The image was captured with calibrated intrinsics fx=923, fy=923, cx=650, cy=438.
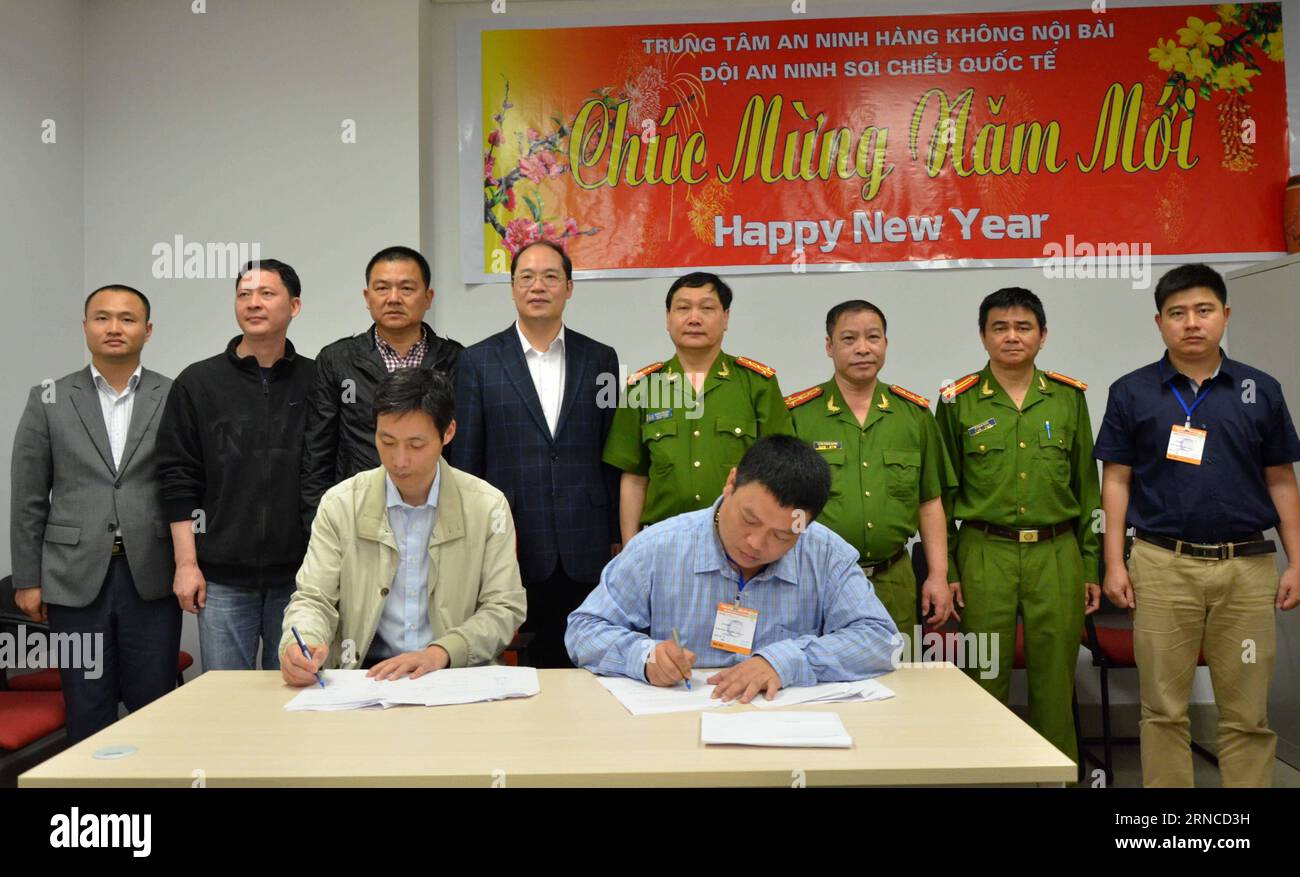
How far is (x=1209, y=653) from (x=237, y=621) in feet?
10.3

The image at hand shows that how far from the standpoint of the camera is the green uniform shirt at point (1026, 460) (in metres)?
3.12

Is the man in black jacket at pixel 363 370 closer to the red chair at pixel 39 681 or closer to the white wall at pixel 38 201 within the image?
the red chair at pixel 39 681

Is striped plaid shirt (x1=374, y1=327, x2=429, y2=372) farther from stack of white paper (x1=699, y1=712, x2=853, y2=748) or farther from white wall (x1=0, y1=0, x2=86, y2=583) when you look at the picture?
white wall (x1=0, y1=0, x2=86, y2=583)

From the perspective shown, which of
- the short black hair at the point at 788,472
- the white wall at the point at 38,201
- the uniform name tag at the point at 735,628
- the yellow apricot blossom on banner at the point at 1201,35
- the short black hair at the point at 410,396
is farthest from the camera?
the yellow apricot blossom on banner at the point at 1201,35

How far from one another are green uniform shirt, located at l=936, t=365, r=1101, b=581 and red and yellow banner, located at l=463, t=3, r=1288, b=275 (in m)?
1.33

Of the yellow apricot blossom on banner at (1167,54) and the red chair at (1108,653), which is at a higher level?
the yellow apricot blossom on banner at (1167,54)

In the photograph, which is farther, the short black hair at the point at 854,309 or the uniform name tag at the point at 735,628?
the short black hair at the point at 854,309

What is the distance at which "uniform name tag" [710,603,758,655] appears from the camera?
208 centimetres

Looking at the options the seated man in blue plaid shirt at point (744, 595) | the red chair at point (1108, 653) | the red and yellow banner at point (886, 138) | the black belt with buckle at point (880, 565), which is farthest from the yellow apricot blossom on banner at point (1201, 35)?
the seated man in blue plaid shirt at point (744, 595)

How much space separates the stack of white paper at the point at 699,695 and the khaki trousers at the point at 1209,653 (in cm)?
146

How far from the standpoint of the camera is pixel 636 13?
4402 millimetres

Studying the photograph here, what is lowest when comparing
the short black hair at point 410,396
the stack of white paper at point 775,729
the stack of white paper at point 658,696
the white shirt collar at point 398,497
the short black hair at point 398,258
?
the stack of white paper at point 658,696
